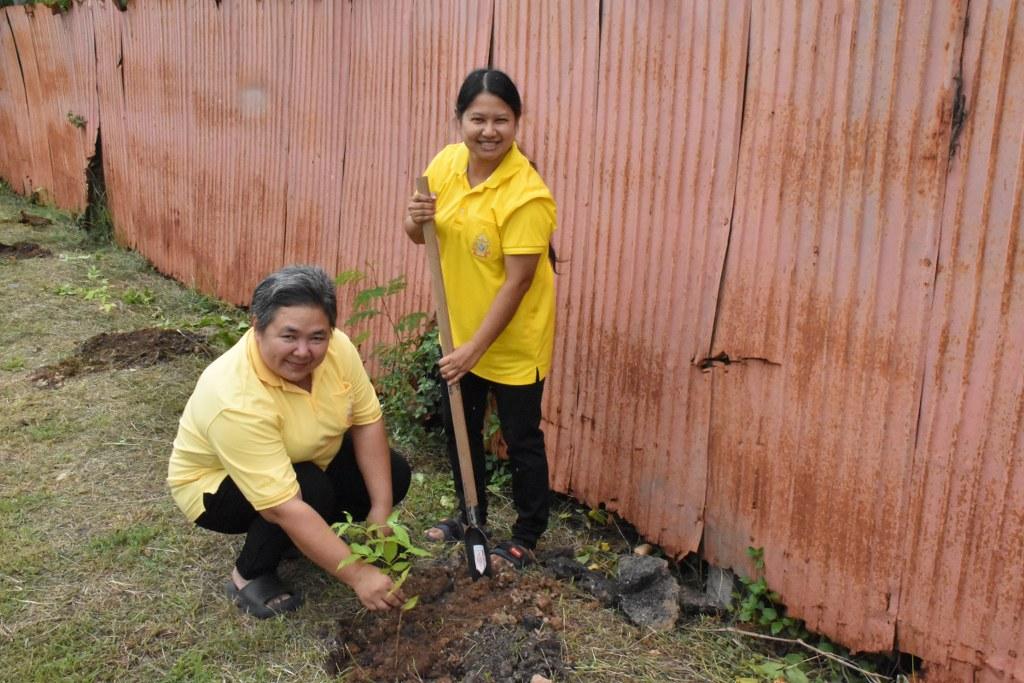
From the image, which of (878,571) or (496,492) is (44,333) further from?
(878,571)

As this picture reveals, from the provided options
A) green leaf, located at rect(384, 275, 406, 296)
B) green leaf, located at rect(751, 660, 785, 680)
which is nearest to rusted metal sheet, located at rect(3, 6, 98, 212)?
green leaf, located at rect(384, 275, 406, 296)

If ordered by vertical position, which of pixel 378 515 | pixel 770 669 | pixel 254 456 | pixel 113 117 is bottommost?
pixel 770 669

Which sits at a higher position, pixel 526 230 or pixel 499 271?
pixel 526 230

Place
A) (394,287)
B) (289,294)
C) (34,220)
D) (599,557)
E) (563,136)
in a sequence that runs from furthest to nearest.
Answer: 1. (34,220)
2. (394,287)
3. (563,136)
4. (599,557)
5. (289,294)

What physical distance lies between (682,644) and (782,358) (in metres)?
1.03

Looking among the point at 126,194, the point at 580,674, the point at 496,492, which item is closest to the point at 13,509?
the point at 496,492

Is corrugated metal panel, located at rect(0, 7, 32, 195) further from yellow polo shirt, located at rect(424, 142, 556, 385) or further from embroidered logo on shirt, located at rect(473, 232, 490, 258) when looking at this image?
embroidered logo on shirt, located at rect(473, 232, 490, 258)

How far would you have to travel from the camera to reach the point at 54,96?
388 inches

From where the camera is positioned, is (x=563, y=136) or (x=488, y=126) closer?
(x=488, y=126)

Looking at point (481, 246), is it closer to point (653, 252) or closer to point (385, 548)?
point (653, 252)

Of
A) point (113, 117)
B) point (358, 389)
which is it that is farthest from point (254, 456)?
point (113, 117)

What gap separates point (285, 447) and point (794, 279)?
1.77m

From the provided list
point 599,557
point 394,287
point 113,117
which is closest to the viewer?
point 599,557

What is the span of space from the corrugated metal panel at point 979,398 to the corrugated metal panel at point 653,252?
0.78m
